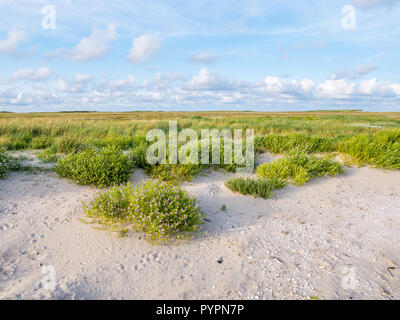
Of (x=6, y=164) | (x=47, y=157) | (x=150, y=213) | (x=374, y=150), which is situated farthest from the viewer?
(x=374, y=150)

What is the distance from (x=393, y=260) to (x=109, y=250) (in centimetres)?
417

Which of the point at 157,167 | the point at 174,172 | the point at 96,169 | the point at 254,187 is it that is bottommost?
the point at 254,187

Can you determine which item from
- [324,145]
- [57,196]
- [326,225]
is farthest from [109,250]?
[324,145]

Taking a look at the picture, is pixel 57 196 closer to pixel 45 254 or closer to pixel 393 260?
pixel 45 254

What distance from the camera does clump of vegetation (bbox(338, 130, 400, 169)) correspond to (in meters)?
7.70

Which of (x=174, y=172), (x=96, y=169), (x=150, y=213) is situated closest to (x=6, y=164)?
(x=96, y=169)

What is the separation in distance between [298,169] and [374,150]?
301cm

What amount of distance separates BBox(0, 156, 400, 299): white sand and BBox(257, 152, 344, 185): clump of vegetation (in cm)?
85

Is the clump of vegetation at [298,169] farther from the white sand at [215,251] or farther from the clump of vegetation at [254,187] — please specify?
the white sand at [215,251]

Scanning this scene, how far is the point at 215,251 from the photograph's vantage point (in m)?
4.00
